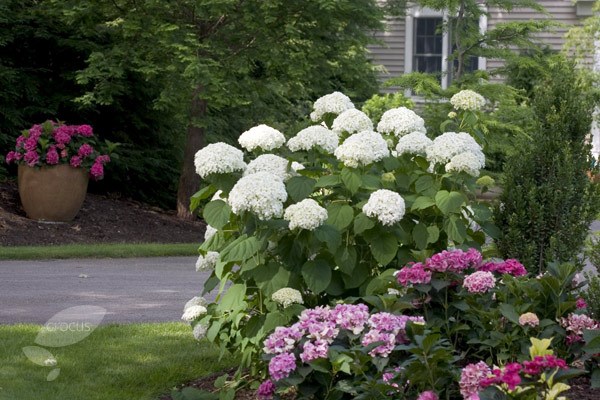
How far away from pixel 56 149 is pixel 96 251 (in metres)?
2.75

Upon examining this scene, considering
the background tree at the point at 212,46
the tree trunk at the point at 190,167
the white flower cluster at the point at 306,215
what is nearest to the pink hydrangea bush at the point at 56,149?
the background tree at the point at 212,46

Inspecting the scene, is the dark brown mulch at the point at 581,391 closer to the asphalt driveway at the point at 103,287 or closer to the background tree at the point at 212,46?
the asphalt driveway at the point at 103,287

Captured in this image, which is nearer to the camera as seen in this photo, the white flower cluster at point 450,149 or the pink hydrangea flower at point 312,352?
the pink hydrangea flower at point 312,352

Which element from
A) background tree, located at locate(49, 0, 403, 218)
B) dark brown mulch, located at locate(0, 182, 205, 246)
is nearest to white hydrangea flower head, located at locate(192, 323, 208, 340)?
dark brown mulch, located at locate(0, 182, 205, 246)

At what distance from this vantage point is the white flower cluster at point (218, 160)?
18.4 feet

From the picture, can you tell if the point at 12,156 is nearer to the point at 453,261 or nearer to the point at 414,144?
the point at 414,144

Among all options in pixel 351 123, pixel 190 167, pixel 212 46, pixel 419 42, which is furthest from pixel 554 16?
pixel 351 123

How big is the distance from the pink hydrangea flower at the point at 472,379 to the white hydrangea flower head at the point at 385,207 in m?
1.06

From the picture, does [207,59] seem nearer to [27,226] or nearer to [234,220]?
[27,226]

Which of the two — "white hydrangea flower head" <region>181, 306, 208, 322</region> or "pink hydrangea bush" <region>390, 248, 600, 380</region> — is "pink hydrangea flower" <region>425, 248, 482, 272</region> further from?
"white hydrangea flower head" <region>181, 306, 208, 322</region>

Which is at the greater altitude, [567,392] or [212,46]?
[212,46]

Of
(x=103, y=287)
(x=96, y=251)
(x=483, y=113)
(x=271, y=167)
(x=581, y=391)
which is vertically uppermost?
(x=271, y=167)

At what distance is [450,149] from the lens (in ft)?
19.0

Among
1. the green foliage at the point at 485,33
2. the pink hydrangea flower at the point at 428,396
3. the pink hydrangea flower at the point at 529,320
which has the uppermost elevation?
the green foliage at the point at 485,33
